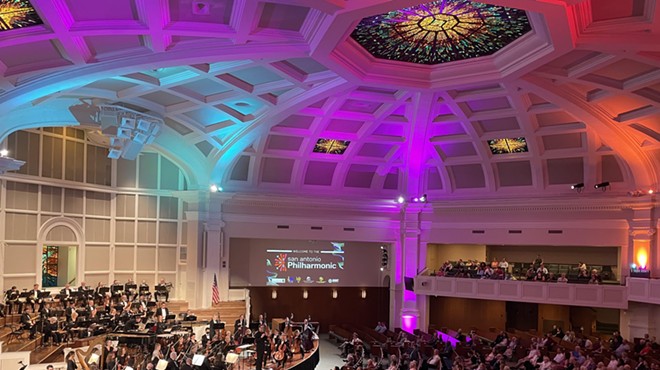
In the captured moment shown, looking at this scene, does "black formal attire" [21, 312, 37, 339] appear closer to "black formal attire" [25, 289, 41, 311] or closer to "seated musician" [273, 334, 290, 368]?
"black formal attire" [25, 289, 41, 311]

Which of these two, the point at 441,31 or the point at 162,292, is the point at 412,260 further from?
the point at 441,31

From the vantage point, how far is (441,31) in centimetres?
1550

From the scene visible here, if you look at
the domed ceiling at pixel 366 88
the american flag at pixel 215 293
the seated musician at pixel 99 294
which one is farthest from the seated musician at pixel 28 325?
the american flag at pixel 215 293

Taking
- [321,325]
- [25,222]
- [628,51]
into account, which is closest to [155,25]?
[628,51]

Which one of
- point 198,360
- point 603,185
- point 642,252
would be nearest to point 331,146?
point 603,185

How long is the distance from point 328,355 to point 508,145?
11.1m

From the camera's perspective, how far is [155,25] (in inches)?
457

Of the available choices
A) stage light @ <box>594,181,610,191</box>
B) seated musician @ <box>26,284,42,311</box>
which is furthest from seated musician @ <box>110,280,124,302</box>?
stage light @ <box>594,181,610,191</box>

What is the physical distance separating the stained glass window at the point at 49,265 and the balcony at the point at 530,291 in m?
14.8

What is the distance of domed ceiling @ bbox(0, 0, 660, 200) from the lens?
480 inches

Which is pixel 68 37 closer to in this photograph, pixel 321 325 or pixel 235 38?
pixel 235 38

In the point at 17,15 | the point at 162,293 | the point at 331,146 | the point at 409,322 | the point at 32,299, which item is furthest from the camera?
the point at 409,322

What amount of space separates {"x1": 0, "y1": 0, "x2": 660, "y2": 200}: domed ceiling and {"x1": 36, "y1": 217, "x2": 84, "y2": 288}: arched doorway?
4.37 m

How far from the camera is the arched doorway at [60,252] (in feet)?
68.2
